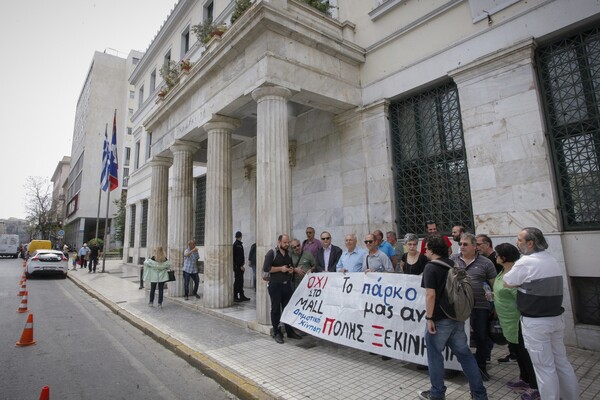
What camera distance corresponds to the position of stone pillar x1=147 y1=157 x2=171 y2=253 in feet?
40.2

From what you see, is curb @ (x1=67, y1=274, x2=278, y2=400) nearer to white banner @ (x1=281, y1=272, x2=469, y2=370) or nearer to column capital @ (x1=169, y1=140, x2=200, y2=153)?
white banner @ (x1=281, y1=272, x2=469, y2=370)

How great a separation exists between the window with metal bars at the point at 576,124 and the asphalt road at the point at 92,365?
6268 millimetres

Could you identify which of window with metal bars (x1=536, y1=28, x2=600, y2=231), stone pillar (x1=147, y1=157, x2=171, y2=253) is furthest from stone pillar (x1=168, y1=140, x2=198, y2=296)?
window with metal bars (x1=536, y1=28, x2=600, y2=231)

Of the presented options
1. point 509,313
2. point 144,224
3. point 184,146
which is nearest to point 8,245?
point 144,224

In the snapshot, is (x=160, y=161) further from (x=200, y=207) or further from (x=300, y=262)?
(x=300, y=262)

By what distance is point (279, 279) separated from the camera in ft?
20.6

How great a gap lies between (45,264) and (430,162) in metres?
19.9

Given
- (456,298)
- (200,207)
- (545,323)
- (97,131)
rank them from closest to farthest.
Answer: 1. (545,323)
2. (456,298)
3. (200,207)
4. (97,131)

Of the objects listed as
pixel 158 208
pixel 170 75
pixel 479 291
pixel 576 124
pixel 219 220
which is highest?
pixel 170 75

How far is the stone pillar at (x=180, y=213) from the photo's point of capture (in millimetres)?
10688

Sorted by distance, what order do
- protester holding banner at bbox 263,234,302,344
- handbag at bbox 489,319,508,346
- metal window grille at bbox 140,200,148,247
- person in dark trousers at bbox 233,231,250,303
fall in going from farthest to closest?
metal window grille at bbox 140,200,148,247
person in dark trousers at bbox 233,231,250,303
protester holding banner at bbox 263,234,302,344
handbag at bbox 489,319,508,346

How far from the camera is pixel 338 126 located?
926 centimetres

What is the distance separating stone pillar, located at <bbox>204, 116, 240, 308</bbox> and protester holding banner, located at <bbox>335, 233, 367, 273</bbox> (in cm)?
383

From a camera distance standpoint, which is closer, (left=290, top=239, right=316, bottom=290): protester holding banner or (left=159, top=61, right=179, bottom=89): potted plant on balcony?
(left=290, top=239, right=316, bottom=290): protester holding banner
